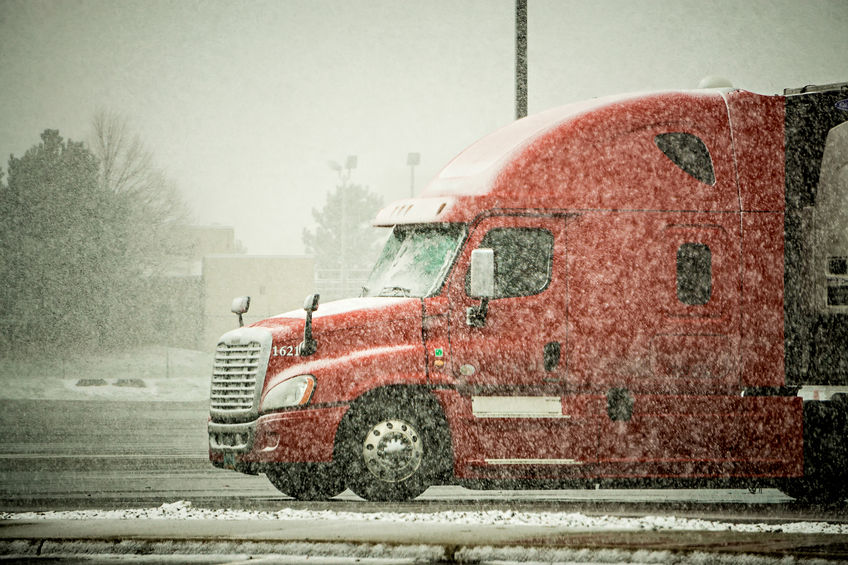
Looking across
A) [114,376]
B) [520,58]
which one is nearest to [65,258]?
[114,376]

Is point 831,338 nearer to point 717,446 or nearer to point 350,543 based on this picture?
point 717,446

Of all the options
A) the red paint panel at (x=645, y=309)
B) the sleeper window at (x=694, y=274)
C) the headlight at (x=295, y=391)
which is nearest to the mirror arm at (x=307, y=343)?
the headlight at (x=295, y=391)

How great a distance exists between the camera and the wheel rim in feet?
33.3

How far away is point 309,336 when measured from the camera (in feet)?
33.1

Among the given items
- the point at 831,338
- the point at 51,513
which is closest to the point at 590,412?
the point at 831,338

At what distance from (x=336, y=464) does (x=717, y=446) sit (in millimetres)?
3510

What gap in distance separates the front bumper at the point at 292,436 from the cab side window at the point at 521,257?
6.03 ft

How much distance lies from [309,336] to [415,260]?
4.87 ft

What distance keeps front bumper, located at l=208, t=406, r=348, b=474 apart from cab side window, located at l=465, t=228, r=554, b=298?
6.03 feet

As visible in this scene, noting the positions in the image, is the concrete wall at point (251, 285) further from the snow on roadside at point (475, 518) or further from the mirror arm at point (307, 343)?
the snow on roadside at point (475, 518)

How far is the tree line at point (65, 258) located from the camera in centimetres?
4581

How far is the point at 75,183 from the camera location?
160 ft

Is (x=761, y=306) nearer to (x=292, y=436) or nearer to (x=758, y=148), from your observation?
(x=758, y=148)

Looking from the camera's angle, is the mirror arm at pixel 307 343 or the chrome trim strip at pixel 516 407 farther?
the chrome trim strip at pixel 516 407
